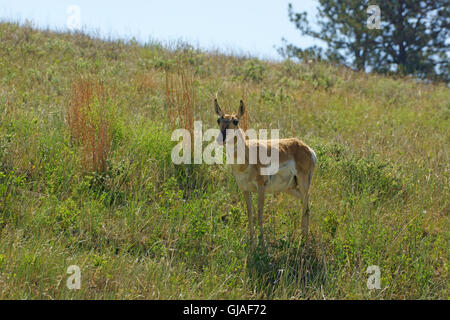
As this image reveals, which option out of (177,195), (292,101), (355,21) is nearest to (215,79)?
(292,101)

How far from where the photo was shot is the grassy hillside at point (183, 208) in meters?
5.76

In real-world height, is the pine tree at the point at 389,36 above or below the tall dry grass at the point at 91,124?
above

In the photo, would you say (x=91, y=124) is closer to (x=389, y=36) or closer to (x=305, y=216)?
(x=305, y=216)

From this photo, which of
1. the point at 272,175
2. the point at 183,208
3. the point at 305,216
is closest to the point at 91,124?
the point at 183,208

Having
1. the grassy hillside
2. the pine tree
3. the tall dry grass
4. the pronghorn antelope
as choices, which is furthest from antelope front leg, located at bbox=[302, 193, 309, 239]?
the pine tree

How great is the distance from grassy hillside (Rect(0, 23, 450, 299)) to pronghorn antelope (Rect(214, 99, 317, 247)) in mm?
523

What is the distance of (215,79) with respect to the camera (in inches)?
555

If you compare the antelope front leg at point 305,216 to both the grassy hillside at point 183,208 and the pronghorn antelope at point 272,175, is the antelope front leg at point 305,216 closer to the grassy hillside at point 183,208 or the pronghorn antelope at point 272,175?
the pronghorn antelope at point 272,175

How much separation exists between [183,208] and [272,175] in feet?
4.79

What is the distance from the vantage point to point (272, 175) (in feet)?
21.4

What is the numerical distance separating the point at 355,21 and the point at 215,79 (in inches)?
529

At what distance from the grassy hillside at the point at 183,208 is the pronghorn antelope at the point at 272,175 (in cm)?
52

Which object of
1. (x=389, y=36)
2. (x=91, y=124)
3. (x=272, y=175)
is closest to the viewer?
(x=272, y=175)

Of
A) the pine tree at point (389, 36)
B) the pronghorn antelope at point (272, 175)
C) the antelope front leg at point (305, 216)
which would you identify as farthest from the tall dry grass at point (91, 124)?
the pine tree at point (389, 36)
